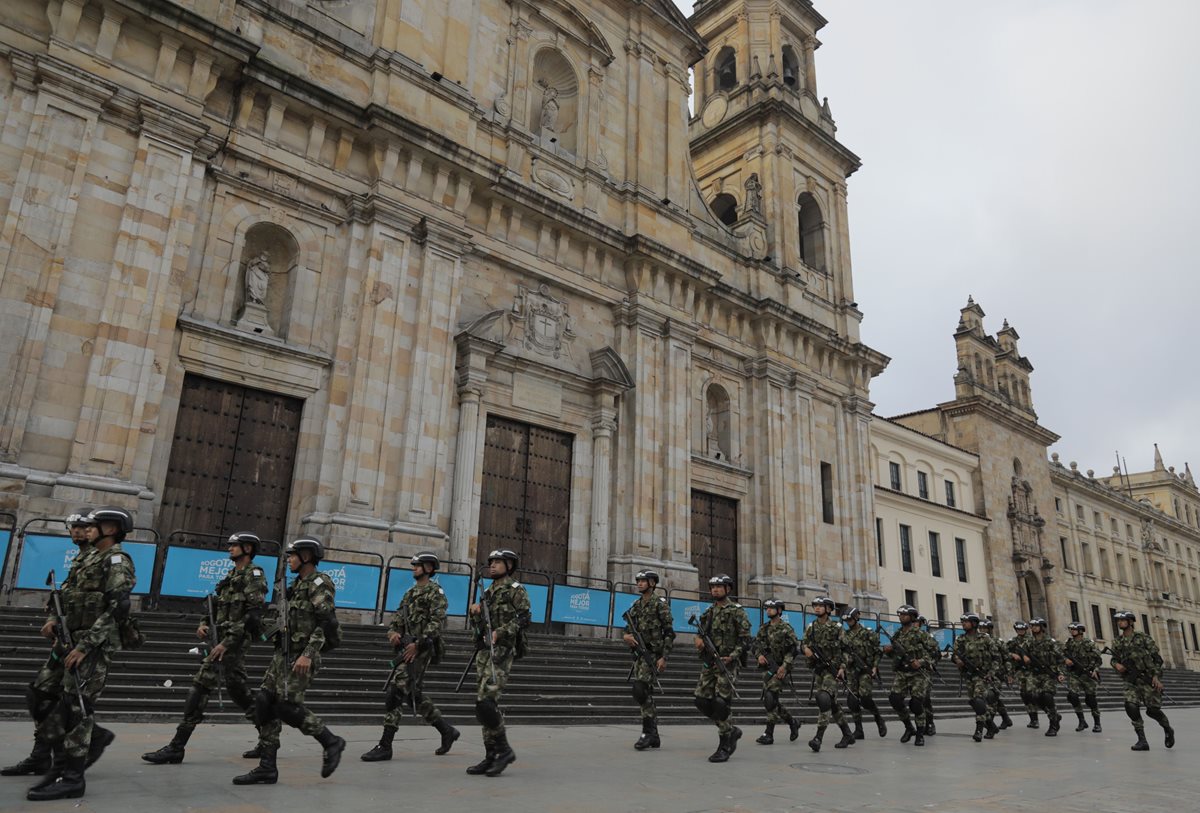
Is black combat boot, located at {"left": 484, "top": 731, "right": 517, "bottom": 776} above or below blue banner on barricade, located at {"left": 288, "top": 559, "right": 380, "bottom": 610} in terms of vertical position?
below

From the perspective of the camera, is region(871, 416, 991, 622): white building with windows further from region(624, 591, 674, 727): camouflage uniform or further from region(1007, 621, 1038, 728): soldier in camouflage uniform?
region(624, 591, 674, 727): camouflage uniform

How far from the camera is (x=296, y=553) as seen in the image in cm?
743

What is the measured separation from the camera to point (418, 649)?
27.5ft

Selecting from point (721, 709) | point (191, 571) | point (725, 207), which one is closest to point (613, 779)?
point (721, 709)

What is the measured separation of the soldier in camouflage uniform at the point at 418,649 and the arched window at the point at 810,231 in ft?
80.9

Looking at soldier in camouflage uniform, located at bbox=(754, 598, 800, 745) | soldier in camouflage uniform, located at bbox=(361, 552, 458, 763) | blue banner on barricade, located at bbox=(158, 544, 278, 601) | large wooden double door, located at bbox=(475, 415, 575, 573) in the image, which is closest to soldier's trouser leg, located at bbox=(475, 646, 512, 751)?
soldier in camouflage uniform, located at bbox=(361, 552, 458, 763)

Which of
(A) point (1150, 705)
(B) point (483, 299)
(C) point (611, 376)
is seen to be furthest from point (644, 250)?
(A) point (1150, 705)

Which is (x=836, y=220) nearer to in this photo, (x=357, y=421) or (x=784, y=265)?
(x=784, y=265)

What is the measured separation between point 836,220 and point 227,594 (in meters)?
28.0

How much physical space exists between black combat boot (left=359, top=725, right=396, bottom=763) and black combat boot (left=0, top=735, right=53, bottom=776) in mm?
2623

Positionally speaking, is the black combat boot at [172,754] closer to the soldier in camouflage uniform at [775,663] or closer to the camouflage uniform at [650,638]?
the camouflage uniform at [650,638]

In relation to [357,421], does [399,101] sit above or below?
above

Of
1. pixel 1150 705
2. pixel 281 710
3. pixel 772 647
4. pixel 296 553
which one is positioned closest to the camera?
pixel 281 710

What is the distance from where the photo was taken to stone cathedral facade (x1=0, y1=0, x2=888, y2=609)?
1395cm
